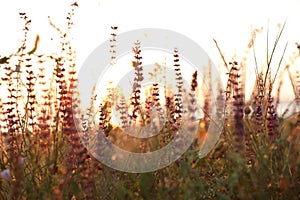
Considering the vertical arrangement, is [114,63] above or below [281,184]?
above

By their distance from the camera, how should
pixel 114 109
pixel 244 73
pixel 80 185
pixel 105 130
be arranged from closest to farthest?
pixel 80 185 < pixel 105 130 < pixel 244 73 < pixel 114 109

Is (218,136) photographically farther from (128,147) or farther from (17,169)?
(17,169)

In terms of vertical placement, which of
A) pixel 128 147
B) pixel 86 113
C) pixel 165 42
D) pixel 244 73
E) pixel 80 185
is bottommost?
pixel 80 185

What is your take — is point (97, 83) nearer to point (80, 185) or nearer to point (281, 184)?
point (80, 185)

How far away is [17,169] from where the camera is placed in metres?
1.83

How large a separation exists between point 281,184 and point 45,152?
1.39 meters

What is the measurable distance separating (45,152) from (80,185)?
18.9 inches

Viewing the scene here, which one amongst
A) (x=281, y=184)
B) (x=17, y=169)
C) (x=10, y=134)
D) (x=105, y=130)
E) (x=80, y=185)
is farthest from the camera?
(x=10, y=134)

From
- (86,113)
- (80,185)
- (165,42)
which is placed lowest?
(80,185)

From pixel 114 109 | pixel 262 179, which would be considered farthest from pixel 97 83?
pixel 262 179

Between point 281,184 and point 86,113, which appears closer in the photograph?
point 281,184

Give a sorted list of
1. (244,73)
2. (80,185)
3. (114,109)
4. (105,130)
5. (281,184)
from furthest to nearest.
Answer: (114,109), (244,73), (105,130), (80,185), (281,184)

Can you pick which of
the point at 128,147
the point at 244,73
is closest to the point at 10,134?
the point at 128,147

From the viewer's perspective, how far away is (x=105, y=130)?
269 centimetres
